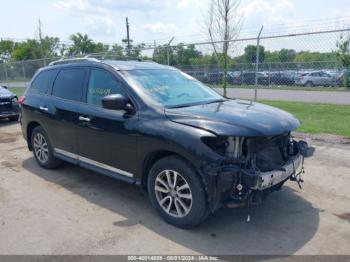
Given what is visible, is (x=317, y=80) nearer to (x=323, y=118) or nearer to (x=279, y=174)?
(x=323, y=118)

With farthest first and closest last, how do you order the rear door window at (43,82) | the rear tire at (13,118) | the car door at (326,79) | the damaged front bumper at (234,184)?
the car door at (326,79) < the rear tire at (13,118) < the rear door window at (43,82) < the damaged front bumper at (234,184)

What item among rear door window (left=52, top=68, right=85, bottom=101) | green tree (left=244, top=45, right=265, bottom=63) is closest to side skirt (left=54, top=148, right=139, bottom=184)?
rear door window (left=52, top=68, right=85, bottom=101)

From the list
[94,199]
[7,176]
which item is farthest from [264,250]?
[7,176]

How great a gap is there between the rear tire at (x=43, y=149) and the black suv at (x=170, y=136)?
20 cm

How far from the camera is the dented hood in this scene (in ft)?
12.0

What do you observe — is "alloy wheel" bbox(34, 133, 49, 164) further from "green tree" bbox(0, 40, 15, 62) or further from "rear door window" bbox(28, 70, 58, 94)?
"green tree" bbox(0, 40, 15, 62)

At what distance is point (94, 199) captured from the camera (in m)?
4.84

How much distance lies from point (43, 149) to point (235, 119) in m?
3.68

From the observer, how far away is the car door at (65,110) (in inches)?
205

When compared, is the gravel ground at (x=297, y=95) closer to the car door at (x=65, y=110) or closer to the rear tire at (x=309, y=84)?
the rear tire at (x=309, y=84)

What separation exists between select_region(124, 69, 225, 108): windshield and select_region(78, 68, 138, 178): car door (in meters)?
0.30

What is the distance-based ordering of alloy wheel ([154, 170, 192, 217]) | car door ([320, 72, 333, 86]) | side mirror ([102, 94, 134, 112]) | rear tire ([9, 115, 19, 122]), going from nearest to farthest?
alloy wheel ([154, 170, 192, 217]) < side mirror ([102, 94, 134, 112]) < rear tire ([9, 115, 19, 122]) < car door ([320, 72, 333, 86])

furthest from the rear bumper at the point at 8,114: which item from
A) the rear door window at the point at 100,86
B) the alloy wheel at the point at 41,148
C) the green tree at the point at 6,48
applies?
the green tree at the point at 6,48

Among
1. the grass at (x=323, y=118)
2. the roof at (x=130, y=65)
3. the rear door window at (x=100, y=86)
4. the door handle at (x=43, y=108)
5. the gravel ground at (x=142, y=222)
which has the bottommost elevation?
the gravel ground at (x=142, y=222)
